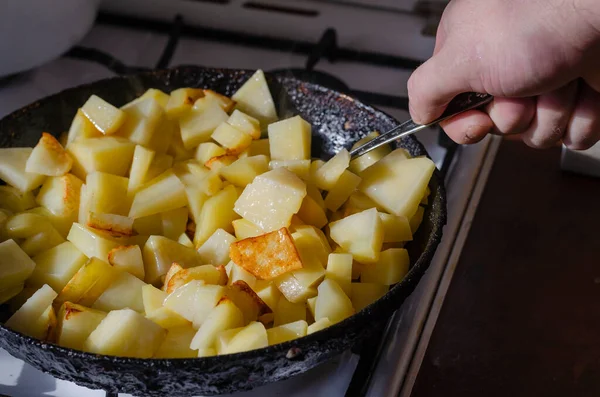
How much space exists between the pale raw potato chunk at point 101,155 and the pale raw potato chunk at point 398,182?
0.35 metres

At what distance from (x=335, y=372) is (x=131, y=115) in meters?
0.49

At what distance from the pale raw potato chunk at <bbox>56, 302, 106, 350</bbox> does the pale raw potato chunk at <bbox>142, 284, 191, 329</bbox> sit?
0.05 meters

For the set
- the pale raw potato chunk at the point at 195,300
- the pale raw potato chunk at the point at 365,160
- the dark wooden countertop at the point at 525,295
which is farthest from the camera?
the pale raw potato chunk at the point at 365,160

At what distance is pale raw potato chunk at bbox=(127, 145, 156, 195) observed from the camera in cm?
98

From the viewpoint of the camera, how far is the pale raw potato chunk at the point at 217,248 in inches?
35.3

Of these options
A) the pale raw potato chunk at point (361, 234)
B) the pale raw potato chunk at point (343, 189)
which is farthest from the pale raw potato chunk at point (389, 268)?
the pale raw potato chunk at point (343, 189)

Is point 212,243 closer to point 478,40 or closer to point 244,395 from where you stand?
point 244,395

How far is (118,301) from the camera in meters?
0.85

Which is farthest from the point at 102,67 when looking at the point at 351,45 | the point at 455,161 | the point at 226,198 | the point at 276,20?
the point at 455,161

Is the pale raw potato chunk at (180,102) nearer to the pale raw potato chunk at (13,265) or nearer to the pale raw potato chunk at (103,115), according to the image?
the pale raw potato chunk at (103,115)

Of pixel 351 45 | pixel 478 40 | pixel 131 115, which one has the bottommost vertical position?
pixel 351 45

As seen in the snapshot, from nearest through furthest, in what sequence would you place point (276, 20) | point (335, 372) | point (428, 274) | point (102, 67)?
point (335, 372) < point (428, 274) < point (102, 67) < point (276, 20)

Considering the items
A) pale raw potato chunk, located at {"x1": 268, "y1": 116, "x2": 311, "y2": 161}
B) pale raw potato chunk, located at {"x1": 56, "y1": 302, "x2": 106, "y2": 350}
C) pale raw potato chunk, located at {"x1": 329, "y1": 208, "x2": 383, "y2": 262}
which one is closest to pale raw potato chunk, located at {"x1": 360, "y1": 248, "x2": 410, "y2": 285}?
pale raw potato chunk, located at {"x1": 329, "y1": 208, "x2": 383, "y2": 262}

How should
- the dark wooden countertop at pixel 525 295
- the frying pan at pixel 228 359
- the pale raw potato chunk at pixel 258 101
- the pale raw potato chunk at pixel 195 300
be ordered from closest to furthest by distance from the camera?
the frying pan at pixel 228 359
the pale raw potato chunk at pixel 195 300
the dark wooden countertop at pixel 525 295
the pale raw potato chunk at pixel 258 101
